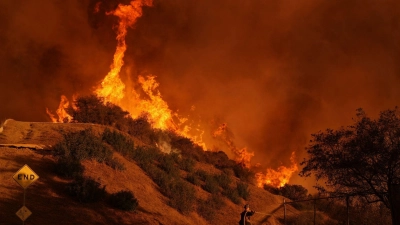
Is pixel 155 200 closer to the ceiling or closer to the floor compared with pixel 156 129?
closer to the floor

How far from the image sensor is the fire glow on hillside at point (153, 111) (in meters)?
42.1

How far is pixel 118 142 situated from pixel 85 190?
9.16 m

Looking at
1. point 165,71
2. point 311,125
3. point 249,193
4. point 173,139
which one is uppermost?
point 165,71

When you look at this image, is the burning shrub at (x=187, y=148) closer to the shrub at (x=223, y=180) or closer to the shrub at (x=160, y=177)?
the shrub at (x=223, y=180)

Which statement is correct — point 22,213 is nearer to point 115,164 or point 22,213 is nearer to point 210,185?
point 115,164

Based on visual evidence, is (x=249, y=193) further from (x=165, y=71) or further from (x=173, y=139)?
(x=165, y=71)

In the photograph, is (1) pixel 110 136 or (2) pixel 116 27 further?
(2) pixel 116 27

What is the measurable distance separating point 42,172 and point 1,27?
34543 mm

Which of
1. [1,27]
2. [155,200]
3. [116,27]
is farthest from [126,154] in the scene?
[1,27]

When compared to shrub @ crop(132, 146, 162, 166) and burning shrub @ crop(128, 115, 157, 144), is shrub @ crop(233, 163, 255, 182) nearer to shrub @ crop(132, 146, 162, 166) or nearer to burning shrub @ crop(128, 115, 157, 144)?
burning shrub @ crop(128, 115, 157, 144)

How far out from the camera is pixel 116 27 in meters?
51.9

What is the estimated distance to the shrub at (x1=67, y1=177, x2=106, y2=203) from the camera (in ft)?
66.1

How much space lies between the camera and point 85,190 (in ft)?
66.5

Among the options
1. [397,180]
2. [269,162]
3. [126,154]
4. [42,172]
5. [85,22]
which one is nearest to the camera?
[397,180]
